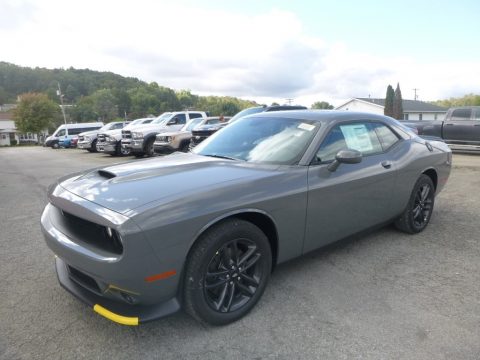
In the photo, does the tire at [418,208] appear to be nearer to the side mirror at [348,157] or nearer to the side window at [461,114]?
the side mirror at [348,157]

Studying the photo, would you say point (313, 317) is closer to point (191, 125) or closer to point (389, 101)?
point (191, 125)

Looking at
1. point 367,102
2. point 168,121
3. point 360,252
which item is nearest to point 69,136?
point 168,121

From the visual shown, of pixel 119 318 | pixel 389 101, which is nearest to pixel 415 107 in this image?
pixel 389 101

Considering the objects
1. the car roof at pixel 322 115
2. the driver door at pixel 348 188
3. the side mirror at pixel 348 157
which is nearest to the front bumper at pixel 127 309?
the driver door at pixel 348 188

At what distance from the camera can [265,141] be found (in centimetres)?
354

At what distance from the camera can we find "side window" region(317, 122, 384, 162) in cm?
339

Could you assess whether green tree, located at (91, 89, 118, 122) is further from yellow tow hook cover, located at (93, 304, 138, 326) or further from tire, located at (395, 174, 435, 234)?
yellow tow hook cover, located at (93, 304, 138, 326)

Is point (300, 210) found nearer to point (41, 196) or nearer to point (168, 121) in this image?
point (41, 196)

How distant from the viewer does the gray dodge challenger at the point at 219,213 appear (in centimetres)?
228

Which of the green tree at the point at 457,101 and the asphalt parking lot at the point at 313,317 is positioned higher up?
the green tree at the point at 457,101

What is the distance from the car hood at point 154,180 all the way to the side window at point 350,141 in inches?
25.7

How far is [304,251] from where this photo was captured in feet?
10.4

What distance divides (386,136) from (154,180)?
2.78 metres

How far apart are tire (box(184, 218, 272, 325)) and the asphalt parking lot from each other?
0.13 m
